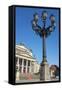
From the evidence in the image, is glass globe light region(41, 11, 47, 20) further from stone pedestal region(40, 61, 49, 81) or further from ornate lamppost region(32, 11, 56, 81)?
stone pedestal region(40, 61, 49, 81)

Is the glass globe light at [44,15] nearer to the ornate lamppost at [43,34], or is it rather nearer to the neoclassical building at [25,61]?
the ornate lamppost at [43,34]

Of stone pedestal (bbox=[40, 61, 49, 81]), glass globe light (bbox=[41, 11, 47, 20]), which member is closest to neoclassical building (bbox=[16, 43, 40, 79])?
stone pedestal (bbox=[40, 61, 49, 81])

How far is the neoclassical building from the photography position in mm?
1492

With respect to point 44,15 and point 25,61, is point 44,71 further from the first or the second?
point 44,15

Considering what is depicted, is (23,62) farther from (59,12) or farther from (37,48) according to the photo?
(59,12)

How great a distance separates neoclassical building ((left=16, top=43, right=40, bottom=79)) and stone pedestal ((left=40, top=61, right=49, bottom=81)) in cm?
3

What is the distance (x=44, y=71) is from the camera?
156cm

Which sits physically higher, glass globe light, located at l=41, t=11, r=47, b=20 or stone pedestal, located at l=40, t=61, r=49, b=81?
glass globe light, located at l=41, t=11, r=47, b=20

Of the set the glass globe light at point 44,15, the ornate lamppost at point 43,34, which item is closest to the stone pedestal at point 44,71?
the ornate lamppost at point 43,34

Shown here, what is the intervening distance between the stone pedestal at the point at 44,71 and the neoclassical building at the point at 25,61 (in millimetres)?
27

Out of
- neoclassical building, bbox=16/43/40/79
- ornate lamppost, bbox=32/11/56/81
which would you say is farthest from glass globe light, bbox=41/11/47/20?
neoclassical building, bbox=16/43/40/79

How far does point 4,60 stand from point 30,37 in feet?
0.63

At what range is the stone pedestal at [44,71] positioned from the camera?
1.55 meters
